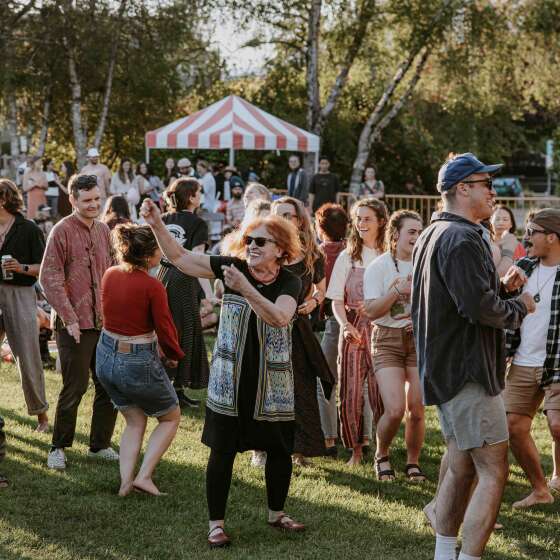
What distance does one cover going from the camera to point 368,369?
6.90 metres

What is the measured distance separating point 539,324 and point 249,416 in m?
2.01

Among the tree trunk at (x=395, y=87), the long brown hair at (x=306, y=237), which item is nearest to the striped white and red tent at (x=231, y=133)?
the tree trunk at (x=395, y=87)

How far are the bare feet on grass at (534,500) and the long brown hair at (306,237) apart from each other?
2050 millimetres

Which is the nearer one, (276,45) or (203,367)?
(203,367)

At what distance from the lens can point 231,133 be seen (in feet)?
62.5

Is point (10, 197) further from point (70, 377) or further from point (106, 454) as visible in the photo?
Result: point (106, 454)

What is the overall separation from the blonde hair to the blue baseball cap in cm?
87

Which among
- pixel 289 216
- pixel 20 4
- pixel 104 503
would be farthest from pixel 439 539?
pixel 20 4

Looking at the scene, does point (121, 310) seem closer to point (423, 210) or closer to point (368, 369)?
point (368, 369)

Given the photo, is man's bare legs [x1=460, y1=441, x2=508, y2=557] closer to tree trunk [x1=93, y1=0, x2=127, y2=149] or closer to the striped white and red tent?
the striped white and red tent

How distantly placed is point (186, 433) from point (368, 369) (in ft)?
5.39

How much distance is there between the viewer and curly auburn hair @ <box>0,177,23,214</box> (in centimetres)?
673

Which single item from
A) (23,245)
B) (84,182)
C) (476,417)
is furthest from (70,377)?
(476,417)

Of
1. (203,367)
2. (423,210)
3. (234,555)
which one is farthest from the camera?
(423,210)
